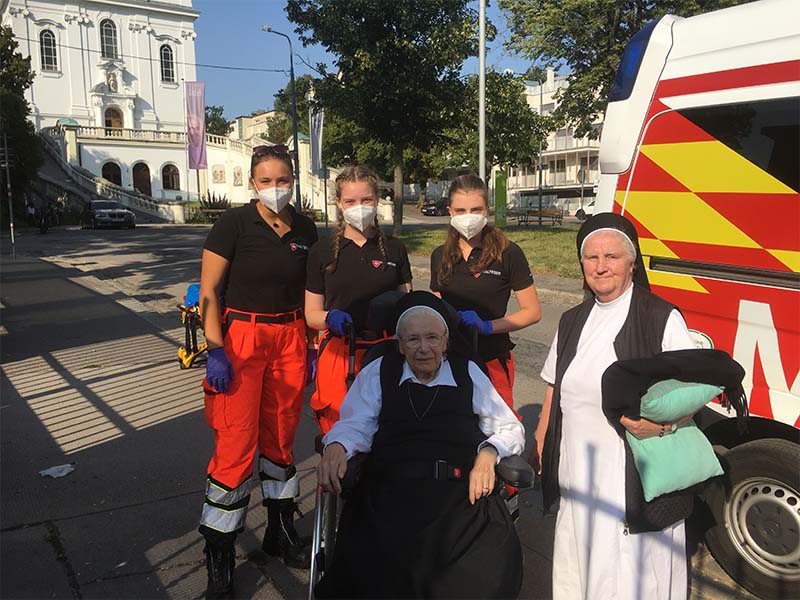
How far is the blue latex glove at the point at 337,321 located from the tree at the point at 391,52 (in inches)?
689

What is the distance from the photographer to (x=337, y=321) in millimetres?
3178

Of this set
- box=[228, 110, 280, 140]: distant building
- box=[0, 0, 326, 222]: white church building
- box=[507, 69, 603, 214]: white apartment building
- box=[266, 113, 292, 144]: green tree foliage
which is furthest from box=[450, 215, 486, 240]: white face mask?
box=[228, 110, 280, 140]: distant building

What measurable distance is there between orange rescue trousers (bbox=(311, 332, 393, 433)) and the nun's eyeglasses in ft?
1.85

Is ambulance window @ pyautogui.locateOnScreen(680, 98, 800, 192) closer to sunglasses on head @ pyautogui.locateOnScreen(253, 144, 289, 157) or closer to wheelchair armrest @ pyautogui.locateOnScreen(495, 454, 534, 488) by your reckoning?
wheelchair armrest @ pyautogui.locateOnScreen(495, 454, 534, 488)

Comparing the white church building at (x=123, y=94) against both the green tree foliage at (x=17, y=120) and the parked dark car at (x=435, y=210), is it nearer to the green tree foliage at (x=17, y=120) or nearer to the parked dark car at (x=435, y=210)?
the parked dark car at (x=435, y=210)

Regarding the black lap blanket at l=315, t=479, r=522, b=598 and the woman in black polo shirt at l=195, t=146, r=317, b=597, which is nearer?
the black lap blanket at l=315, t=479, r=522, b=598

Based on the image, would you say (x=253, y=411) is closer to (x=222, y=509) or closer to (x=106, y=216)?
(x=222, y=509)

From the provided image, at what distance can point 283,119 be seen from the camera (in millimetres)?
86125

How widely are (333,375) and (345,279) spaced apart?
0.50 m

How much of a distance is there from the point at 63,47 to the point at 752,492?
6755cm

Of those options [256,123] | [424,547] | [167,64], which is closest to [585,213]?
[424,547]

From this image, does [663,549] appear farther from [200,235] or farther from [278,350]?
[200,235]

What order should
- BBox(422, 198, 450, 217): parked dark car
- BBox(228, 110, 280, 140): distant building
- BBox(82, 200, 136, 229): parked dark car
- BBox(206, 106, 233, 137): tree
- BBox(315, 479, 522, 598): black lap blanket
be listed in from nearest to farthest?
BBox(315, 479, 522, 598): black lap blanket → BBox(82, 200, 136, 229): parked dark car → BBox(422, 198, 450, 217): parked dark car → BBox(228, 110, 280, 140): distant building → BBox(206, 106, 233, 137): tree

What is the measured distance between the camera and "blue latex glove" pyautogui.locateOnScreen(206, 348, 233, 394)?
3.03 m
